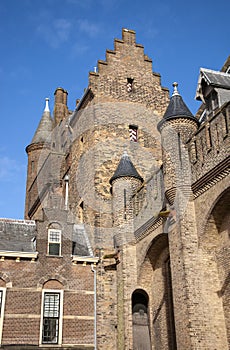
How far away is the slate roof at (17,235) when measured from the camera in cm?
2067

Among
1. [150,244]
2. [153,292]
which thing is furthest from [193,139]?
[153,292]

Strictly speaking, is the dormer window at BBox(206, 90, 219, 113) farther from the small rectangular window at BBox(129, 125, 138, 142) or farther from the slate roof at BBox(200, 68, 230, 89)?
the small rectangular window at BBox(129, 125, 138, 142)

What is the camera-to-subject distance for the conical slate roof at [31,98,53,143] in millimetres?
37419

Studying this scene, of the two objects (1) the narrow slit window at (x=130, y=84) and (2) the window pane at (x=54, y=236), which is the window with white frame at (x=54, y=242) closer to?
(2) the window pane at (x=54, y=236)

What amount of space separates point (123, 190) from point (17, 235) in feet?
18.3

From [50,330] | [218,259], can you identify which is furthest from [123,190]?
[218,259]

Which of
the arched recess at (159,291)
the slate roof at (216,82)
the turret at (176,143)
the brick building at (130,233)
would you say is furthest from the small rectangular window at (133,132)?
the arched recess at (159,291)

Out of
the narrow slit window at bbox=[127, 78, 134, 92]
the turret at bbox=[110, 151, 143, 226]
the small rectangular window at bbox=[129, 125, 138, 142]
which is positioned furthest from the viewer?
the narrow slit window at bbox=[127, 78, 134, 92]

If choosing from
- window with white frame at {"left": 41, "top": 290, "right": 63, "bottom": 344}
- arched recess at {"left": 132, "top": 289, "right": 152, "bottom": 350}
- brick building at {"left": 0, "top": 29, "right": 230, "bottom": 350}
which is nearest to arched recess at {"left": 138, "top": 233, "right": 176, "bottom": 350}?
brick building at {"left": 0, "top": 29, "right": 230, "bottom": 350}

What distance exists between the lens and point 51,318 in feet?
63.5

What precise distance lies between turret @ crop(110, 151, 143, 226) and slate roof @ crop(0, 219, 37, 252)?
424cm

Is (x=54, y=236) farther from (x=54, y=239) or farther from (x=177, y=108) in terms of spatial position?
(x=177, y=108)

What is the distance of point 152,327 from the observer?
1906cm

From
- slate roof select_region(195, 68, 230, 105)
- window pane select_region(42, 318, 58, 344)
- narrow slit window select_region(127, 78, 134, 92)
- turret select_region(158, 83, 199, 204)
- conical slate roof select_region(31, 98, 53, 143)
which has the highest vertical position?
conical slate roof select_region(31, 98, 53, 143)
